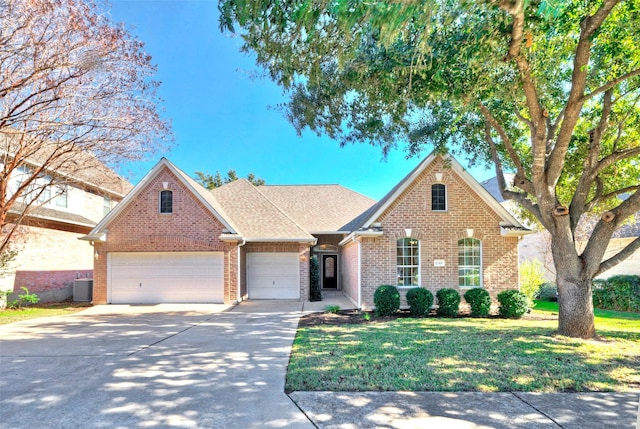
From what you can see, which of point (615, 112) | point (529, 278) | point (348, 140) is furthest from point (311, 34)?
point (529, 278)

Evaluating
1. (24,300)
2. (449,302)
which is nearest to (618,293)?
(449,302)

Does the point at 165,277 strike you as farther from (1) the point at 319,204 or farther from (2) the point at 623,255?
(2) the point at 623,255

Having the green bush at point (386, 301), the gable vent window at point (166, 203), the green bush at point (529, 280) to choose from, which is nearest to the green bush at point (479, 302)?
the green bush at point (386, 301)

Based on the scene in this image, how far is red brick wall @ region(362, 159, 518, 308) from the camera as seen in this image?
43.4ft

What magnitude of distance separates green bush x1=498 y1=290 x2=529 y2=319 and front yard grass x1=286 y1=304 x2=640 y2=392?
213 cm

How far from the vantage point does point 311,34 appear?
231 inches

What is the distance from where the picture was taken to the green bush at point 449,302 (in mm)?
11953

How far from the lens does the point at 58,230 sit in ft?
57.6

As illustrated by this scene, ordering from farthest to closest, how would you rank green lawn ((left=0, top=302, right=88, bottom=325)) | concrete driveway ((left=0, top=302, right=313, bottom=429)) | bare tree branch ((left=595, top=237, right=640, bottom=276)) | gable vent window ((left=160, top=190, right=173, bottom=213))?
gable vent window ((left=160, top=190, right=173, bottom=213)), green lawn ((left=0, top=302, right=88, bottom=325)), bare tree branch ((left=595, top=237, right=640, bottom=276)), concrete driveway ((left=0, top=302, right=313, bottom=429))

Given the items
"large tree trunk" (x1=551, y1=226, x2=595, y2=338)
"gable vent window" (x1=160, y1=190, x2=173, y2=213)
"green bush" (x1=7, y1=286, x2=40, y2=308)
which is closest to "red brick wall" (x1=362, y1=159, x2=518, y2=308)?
"large tree trunk" (x1=551, y1=226, x2=595, y2=338)

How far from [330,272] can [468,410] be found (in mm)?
17309

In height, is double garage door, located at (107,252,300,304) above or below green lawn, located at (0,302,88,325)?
above

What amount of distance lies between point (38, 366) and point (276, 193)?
17.7 m

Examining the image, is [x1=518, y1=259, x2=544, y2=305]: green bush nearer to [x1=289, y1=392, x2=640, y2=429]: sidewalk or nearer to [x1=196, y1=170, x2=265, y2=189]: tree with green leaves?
[x1=289, y1=392, x2=640, y2=429]: sidewalk
